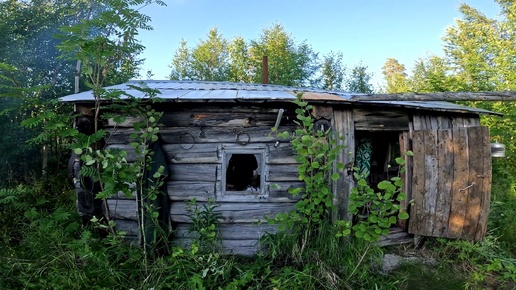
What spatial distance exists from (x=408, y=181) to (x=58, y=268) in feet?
17.1

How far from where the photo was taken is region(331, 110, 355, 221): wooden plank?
4.33m

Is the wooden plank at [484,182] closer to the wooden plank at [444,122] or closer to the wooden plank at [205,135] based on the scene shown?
the wooden plank at [444,122]

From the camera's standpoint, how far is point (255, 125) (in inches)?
173

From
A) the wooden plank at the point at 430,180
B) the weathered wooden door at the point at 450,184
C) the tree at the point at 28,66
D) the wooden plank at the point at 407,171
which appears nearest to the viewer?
the weathered wooden door at the point at 450,184

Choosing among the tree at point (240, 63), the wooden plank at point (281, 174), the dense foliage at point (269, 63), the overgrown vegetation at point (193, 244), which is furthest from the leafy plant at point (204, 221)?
the tree at point (240, 63)

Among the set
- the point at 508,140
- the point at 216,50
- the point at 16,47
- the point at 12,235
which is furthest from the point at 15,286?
the point at 216,50

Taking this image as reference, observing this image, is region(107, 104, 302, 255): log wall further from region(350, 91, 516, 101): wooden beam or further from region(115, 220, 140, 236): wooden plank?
region(350, 91, 516, 101): wooden beam

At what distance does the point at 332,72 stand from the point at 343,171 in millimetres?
15827

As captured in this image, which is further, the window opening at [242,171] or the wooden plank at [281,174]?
the window opening at [242,171]

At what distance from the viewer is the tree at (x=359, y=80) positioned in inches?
707

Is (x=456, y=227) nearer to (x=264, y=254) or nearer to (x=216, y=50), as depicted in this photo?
(x=264, y=254)

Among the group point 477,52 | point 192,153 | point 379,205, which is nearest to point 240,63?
point 477,52

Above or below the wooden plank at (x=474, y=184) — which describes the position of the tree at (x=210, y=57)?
above

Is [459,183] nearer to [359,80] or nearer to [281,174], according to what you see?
[281,174]
